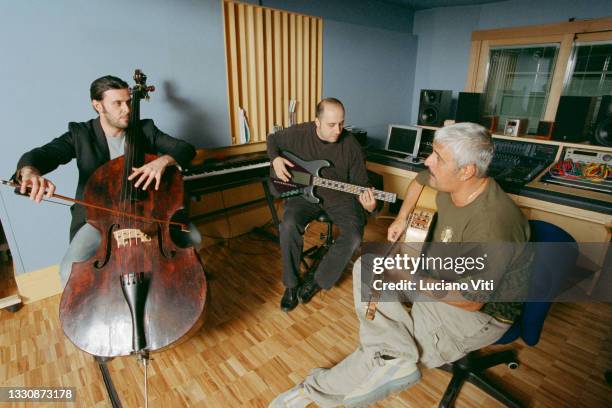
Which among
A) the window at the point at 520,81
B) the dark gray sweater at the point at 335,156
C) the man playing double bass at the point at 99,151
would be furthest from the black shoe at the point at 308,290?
the window at the point at 520,81

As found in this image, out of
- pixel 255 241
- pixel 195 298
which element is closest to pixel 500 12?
pixel 255 241

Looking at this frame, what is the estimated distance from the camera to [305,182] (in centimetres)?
229

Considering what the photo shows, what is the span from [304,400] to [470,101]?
315 cm

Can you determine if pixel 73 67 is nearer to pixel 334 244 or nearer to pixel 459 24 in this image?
pixel 334 244

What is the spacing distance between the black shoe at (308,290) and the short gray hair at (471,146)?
131 cm

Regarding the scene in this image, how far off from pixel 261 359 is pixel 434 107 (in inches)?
119

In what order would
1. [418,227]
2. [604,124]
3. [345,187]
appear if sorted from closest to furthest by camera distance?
[418,227] < [345,187] < [604,124]

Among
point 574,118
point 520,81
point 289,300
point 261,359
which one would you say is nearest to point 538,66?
point 520,81

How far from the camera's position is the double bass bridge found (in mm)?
1419

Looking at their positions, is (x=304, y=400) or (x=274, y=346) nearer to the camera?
(x=304, y=400)

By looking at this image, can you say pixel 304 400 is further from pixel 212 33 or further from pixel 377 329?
pixel 212 33

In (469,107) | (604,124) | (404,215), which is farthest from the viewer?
(469,107)

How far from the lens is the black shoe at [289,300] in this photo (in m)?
2.14

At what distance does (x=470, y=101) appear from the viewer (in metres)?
3.37
